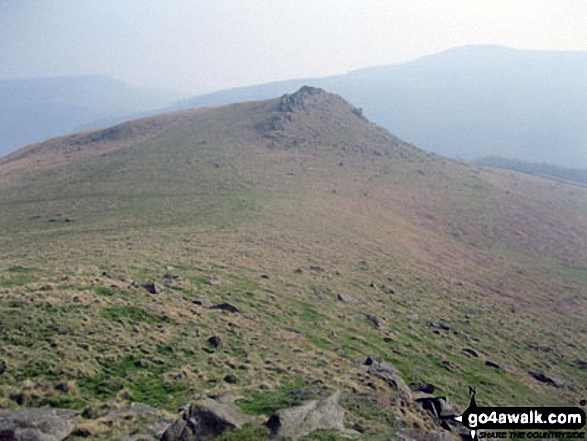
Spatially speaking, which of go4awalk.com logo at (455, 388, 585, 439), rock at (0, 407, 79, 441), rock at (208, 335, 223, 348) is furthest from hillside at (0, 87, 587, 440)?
go4awalk.com logo at (455, 388, 585, 439)

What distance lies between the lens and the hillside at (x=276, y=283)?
16.9 m

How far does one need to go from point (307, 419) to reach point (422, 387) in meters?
9.99

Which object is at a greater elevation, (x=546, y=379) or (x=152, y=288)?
(x=152, y=288)

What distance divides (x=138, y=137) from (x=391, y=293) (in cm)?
8806

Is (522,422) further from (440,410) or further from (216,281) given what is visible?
(216,281)

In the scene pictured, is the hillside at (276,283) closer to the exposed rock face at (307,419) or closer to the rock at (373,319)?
the rock at (373,319)

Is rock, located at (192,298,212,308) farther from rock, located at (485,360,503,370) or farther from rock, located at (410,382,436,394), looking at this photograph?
rock, located at (485,360,503,370)

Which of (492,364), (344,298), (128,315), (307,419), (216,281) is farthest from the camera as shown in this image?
(344,298)

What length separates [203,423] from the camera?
40.1 feet

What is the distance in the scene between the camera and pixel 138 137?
10475 centimetres

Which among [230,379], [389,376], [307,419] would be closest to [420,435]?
[307,419]

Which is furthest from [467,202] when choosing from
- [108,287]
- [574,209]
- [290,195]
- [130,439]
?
[130,439]

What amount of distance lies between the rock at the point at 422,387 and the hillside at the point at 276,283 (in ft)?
3.37

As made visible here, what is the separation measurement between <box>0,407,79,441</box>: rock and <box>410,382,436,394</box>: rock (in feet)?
50.7
